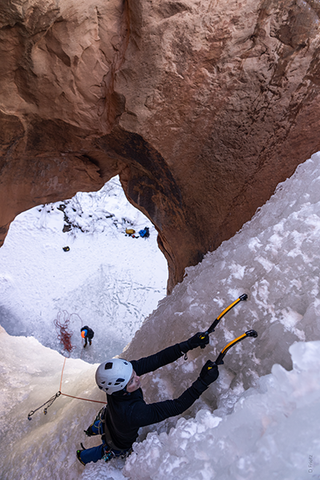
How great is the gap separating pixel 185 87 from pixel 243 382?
2273mm

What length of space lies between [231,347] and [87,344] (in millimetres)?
6000

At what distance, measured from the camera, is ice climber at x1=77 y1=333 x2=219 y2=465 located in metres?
1.47

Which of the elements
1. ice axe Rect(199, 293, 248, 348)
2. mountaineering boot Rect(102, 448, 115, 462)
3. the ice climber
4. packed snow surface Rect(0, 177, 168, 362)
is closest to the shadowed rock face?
ice axe Rect(199, 293, 248, 348)

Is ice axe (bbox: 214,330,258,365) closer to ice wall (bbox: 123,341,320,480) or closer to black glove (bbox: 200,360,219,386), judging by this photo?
black glove (bbox: 200,360,219,386)

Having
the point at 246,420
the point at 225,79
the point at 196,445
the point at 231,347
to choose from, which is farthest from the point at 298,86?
the point at 196,445

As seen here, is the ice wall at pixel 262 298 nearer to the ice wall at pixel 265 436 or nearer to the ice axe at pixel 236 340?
the ice axe at pixel 236 340

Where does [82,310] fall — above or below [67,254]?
below

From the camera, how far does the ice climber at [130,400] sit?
147 centimetres

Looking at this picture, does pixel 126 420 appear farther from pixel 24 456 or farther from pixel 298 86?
pixel 298 86

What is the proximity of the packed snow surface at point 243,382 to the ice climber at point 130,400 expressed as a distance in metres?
0.09

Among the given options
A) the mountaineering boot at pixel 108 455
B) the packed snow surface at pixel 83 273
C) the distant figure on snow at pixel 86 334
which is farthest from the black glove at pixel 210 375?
the packed snow surface at pixel 83 273

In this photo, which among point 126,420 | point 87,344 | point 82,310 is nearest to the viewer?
point 126,420

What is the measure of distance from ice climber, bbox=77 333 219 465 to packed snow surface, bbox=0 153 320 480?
0.30ft

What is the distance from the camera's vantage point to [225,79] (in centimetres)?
230
